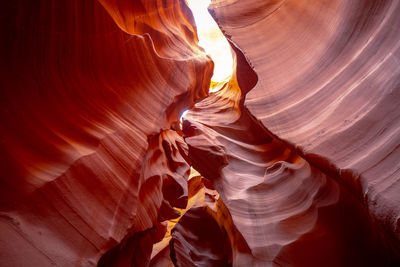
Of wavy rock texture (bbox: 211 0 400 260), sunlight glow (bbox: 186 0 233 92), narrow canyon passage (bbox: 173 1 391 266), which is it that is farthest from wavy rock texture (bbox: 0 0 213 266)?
sunlight glow (bbox: 186 0 233 92)

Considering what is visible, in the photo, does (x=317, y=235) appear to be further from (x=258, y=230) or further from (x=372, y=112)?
(x=372, y=112)

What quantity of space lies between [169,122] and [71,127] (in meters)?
1.75

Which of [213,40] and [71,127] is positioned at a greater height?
[71,127]

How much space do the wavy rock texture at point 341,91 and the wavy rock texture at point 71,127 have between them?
1.54 meters

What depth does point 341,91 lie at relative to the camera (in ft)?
6.61

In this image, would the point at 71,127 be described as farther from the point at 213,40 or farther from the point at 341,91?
the point at 213,40

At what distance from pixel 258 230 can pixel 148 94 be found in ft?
7.38

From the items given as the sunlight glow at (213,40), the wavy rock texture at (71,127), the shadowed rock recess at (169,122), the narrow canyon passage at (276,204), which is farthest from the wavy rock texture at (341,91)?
the sunlight glow at (213,40)

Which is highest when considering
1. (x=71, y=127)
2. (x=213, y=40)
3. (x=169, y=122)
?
(x=71, y=127)

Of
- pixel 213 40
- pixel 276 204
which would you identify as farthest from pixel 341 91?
pixel 213 40

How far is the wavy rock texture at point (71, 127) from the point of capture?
1.82m

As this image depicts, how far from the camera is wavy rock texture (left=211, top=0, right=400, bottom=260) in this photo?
147 centimetres

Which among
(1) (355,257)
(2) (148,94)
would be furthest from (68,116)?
(1) (355,257)

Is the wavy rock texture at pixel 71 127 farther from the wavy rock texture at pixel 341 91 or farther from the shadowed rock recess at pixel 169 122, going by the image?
the wavy rock texture at pixel 341 91
